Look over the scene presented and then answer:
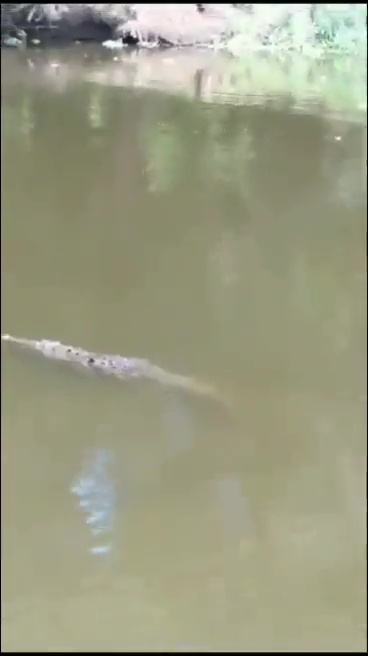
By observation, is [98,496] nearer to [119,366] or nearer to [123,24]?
[119,366]

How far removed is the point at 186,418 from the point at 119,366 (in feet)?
1.44

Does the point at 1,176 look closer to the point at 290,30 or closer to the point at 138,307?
the point at 138,307

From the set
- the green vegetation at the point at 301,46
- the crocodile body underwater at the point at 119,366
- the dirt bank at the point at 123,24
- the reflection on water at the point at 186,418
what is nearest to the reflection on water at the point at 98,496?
the reflection on water at the point at 186,418

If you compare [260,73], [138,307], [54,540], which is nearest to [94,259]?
[138,307]

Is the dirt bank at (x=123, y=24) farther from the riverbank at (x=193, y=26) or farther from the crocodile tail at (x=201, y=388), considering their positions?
the crocodile tail at (x=201, y=388)

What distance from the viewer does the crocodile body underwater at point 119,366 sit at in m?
3.09

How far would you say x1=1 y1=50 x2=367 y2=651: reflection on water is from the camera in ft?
6.95

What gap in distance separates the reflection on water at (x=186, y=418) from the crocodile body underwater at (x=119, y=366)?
0.19 ft

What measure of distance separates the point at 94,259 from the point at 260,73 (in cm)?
809

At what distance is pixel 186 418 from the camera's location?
2895 mm

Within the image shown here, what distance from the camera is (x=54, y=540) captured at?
2.35m

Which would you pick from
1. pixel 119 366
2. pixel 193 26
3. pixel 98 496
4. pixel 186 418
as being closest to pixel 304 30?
pixel 193 26

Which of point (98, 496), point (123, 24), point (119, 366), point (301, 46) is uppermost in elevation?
point (123, 24)

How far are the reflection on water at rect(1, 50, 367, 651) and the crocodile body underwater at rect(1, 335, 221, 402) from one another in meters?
0.06
